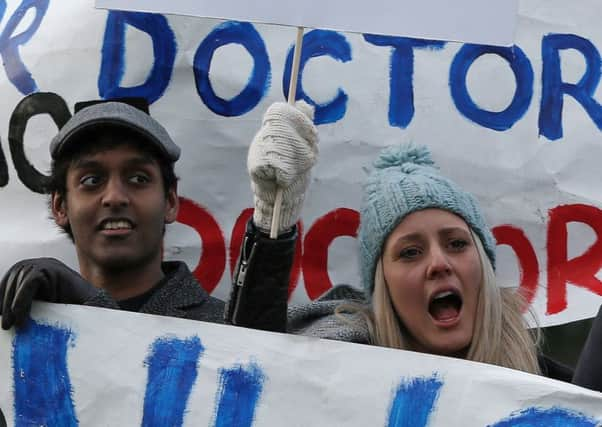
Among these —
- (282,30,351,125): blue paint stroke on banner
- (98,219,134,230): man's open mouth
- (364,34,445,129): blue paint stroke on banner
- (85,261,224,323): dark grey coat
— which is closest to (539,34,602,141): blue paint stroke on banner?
(364,34,445,129): blue paint stroke on banner

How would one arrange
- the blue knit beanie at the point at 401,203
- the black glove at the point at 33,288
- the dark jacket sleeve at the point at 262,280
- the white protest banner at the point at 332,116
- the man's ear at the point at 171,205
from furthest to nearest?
the white protest banner at the point at 332,116 < the man's ear at the point at 171,205 < the blue knit beanie at the point at 401,203 < the dark jacket sleeve at the point at 262,280 < the black glove at the point at 33,288

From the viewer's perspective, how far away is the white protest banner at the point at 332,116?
335 cm

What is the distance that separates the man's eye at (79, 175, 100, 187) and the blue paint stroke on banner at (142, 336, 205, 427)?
623mm

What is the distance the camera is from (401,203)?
280cm

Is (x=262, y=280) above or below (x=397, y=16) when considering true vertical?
below

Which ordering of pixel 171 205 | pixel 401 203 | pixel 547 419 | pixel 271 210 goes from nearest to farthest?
pixel 547 419, pixel 271 210, pixel 401 203, pixel 171 205

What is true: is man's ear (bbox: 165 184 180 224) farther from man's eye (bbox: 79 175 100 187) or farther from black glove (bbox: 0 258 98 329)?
black glove (bbox: 0 258 98 329)

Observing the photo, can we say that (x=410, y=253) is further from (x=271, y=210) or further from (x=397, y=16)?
(x=397, y=16)

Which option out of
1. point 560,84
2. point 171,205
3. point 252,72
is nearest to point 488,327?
point 171,205

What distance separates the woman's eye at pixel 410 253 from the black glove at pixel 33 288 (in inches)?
26.7

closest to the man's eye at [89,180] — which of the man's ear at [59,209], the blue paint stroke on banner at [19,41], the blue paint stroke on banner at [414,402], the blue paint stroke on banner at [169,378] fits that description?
the man's ear at [59,209]

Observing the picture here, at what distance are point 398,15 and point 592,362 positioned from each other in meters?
0.74

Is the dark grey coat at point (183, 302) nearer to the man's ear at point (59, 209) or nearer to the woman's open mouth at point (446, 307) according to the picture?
the man's ear at point (59, 209)

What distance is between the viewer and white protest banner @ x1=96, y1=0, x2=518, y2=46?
2.50 meters
